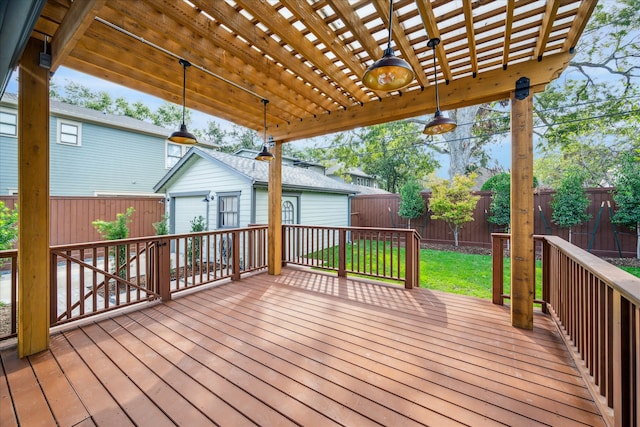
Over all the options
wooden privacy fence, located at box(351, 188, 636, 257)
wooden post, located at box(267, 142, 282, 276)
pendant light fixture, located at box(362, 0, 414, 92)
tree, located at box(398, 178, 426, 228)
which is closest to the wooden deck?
wooden post, located at box(267, 142, 282, 276)

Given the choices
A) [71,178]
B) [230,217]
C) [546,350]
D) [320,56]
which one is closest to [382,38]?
[320,56]

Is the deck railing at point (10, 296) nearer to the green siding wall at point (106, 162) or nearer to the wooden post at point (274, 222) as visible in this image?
the wooden post at point (274, 222)

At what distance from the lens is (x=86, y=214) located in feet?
27.5

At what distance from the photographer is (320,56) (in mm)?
2684

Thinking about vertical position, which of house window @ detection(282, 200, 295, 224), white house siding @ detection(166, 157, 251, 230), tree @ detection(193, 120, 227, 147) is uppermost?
tree @ detection(193, 120, 227, 147)

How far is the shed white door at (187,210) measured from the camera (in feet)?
27.4

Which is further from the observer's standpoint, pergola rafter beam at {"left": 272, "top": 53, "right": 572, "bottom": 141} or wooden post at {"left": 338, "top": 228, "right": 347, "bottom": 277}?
wooden post at {"left": 338, "top": 228, "right": 347, "bottom": 277}

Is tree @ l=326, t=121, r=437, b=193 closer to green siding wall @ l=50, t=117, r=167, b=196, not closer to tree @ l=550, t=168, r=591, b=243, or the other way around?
tree @ l=550, t=168, r=591, b=243

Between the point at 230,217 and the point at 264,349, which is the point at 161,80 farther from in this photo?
the point at 230,217

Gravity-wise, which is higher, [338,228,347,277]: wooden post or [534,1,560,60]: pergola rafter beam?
[534,1,560,60]: pergola rafter beam

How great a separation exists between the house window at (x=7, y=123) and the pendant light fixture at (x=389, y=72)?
40.1 ft

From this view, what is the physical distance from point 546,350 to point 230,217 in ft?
22.9

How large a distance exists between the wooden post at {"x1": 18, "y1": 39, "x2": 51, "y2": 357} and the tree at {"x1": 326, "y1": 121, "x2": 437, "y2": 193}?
35.4 ft

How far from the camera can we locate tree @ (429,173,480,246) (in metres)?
8.66
